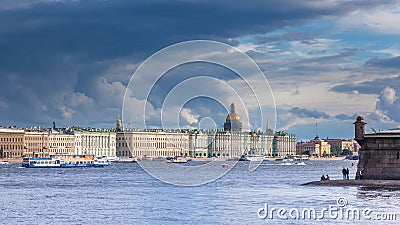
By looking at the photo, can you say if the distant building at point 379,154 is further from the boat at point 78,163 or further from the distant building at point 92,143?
the distant building at point 92,143

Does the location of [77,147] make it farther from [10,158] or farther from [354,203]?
[354,203]

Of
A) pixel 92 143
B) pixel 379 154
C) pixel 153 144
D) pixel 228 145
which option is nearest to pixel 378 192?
pixel 379 154

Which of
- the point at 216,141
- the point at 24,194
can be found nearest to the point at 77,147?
the point at 216,141

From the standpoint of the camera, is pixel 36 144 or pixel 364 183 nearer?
pixel 364 183

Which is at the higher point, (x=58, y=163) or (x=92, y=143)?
(x=92, y=143)

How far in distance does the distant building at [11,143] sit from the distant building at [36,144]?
84.3 inches

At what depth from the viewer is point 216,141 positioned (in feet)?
464

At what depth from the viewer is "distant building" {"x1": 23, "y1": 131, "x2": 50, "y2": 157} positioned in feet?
585

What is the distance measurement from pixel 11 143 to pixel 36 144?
942 centimetres

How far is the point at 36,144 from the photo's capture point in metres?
181

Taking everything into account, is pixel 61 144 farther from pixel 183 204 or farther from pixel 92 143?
pixel 183 204

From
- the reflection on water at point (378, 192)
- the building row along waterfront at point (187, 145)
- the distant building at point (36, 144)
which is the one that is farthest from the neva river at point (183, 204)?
the distant building at point (36, 144)

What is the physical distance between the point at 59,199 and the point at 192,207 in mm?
9298

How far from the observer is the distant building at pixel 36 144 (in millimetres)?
178250
